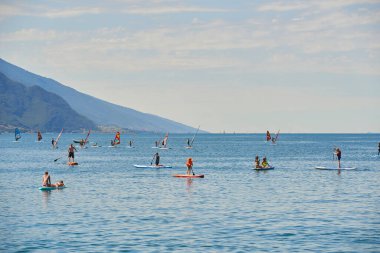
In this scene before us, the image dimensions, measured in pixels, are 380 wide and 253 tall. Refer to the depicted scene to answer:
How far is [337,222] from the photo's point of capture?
139 feet

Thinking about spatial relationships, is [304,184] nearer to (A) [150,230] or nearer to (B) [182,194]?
(B) [182,194]

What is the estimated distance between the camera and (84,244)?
3544cm

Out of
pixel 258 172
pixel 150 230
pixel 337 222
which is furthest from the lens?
pixel 258 172

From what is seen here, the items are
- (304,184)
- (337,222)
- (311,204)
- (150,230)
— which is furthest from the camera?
(304,184)

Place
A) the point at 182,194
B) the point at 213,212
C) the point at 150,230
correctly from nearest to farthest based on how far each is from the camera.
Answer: the point at 150,230 → the point at 213,212 → the point at 182,194

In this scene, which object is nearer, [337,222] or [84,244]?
[84,244]

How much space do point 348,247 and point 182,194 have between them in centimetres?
2685

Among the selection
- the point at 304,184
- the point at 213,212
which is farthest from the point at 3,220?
the point at 304,184

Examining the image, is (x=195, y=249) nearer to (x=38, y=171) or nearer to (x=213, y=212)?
(x=213, y=212)

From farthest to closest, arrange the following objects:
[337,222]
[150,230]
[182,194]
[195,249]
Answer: [182,194]
[337,222]
[150,230]
[195,249]

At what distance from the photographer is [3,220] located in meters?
44.0

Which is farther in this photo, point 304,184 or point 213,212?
point 304,184

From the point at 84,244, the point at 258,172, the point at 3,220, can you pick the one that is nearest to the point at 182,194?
the point at 3,220

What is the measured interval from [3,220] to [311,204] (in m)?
23.3
